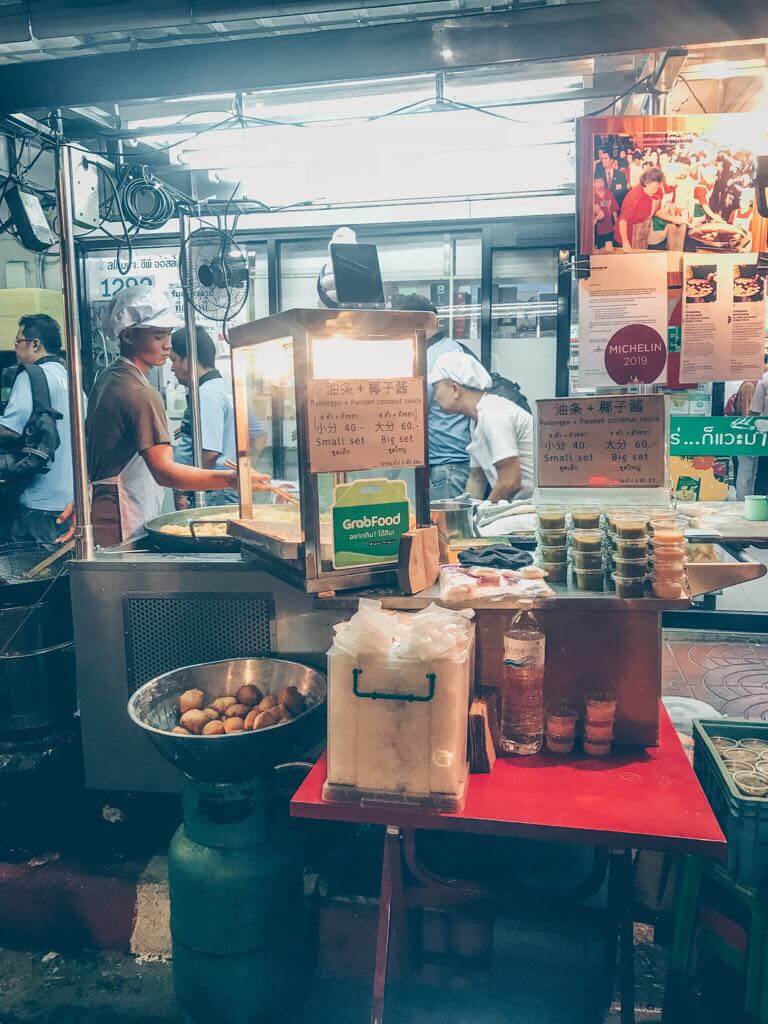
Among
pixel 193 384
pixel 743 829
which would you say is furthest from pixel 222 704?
pixel 193 384

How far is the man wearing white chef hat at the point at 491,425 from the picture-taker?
5.04 meters

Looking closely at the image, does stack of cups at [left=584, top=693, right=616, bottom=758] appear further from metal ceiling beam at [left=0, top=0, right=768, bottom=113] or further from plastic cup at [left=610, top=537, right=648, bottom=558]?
metal ceiling beam at [left=0, top=0, right=768, bottom=113]

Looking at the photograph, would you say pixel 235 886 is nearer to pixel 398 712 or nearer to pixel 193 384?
pixel 398 712

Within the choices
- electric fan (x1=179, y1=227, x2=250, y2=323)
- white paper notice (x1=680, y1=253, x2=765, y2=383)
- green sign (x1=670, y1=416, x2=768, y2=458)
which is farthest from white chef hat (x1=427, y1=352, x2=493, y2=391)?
white paper notice (x1=680, y1=253, x2=765, y2=383)

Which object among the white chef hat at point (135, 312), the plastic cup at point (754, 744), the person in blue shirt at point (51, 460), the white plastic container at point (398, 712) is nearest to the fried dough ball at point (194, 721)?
the white plastic container at point (398, 712)

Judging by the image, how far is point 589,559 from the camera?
7.43 ft

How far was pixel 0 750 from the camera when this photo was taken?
318cm

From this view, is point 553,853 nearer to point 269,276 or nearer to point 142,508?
point 142,508

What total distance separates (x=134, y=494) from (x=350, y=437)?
2.02m

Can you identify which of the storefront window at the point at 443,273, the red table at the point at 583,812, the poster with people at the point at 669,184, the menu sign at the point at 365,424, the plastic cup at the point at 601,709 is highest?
the storefront window at the point at 443,273

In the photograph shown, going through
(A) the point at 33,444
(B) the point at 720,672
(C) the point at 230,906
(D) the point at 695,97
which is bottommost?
(B) the point at 720,672

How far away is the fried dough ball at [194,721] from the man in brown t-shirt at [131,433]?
52.9 inches

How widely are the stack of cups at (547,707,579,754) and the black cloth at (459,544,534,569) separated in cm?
47

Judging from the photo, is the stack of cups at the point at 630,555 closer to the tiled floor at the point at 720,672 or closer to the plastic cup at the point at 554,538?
the plastic cup at the point at 554,538
